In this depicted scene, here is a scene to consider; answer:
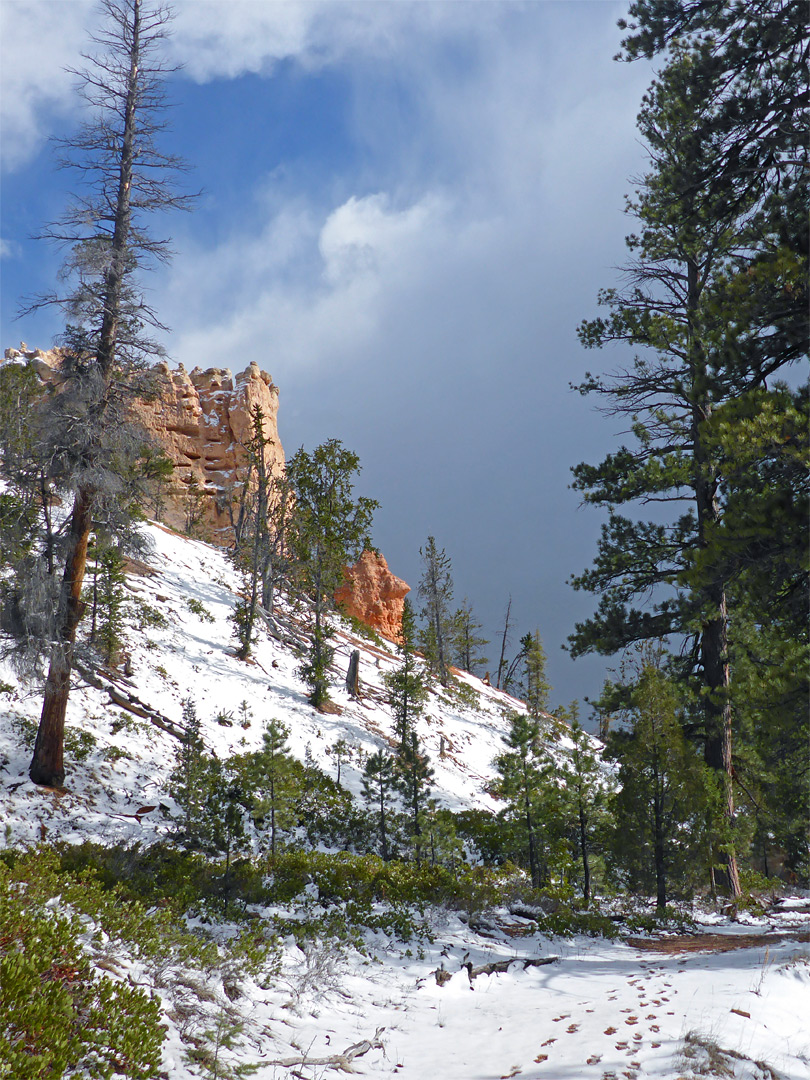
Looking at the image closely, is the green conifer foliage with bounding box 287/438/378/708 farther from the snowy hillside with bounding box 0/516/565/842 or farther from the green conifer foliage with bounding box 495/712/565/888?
the green conifer foliage with bounding box 495/712/565/888

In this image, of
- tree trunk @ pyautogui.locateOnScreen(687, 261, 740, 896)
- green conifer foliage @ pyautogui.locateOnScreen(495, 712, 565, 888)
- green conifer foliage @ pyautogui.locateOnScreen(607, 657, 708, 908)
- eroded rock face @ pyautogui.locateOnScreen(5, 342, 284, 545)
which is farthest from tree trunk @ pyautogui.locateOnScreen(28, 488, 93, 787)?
eroded rock face @ pyautogui.locateOnScreen(5, 342, 284, 545)

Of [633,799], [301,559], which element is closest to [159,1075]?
[633,799]

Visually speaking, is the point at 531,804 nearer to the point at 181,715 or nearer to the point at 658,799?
the point at 658,799

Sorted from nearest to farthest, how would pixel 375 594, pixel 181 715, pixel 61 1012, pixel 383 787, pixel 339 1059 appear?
pixel 61 1012, pixel 339 1059, pixel 383 787, pixel 181 715, pixel 375 594

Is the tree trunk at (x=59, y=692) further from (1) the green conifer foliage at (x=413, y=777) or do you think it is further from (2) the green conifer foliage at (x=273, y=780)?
(1) the green conifer foliage at (x=413, y=777)

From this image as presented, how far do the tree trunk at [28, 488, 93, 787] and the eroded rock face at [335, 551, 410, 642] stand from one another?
45.0 meters

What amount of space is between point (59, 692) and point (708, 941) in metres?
12.2

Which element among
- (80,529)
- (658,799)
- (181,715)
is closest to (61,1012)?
(80,529)

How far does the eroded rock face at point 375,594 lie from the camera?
58750 millimetres

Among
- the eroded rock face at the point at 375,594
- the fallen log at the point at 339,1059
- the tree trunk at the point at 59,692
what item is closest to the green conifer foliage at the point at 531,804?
the fallen log at the point at 339,1059

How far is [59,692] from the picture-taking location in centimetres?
1152

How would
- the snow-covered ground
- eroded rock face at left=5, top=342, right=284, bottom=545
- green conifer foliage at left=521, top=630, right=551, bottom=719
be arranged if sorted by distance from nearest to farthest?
the snow-covered ground
green conifer foliage at left=521, top=630, right=551, bottom=719
eroded rock face at left=5, top=342, right=284, bottom=545

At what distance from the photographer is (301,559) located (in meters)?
27.6

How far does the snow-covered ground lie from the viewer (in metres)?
4.85
